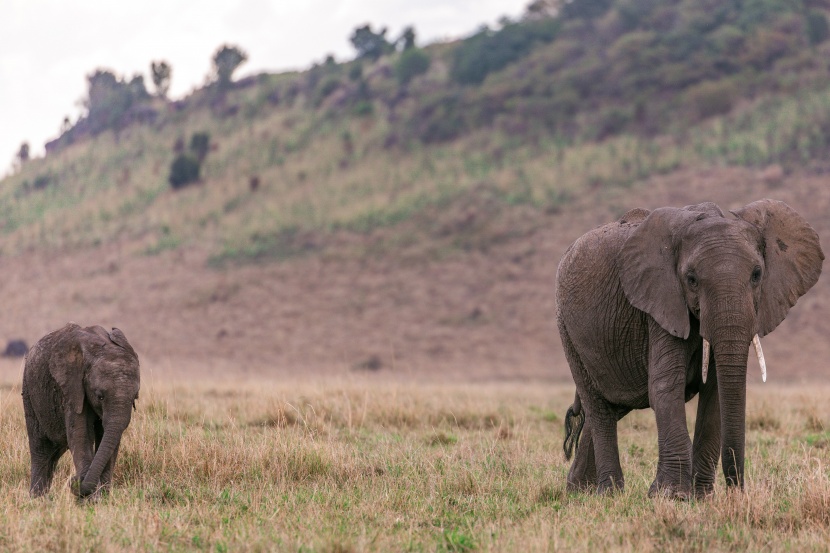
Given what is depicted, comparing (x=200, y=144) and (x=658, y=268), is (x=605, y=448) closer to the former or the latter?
(x=658, y=268)

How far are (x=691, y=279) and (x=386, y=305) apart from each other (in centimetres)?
2824

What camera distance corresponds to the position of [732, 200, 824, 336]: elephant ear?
20.2 ft

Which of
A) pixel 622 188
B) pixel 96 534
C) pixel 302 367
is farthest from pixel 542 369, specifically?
pixel 96 534

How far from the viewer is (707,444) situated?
257 inches

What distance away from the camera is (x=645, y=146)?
41.4m

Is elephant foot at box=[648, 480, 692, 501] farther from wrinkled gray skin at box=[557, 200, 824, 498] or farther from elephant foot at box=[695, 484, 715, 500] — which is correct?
elephant foot at box=[695, 484, 715, 500]

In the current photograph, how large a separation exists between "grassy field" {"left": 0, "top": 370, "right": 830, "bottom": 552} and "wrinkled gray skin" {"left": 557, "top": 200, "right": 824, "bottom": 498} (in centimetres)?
33

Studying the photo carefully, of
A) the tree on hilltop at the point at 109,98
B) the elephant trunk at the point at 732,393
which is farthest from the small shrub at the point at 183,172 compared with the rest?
the elephant trunk at the point at 732,393

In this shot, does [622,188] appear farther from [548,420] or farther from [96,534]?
[96,534]

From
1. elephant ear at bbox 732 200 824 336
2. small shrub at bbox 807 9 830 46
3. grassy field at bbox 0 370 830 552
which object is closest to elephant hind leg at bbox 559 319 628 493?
grassy field at bbox 0 370 830 552

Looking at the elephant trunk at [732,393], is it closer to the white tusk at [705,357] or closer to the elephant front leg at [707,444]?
the white tusk at [705,357]

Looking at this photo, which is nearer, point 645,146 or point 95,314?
point 95,314

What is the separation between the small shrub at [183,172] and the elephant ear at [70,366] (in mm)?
44790

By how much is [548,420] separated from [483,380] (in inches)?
502
